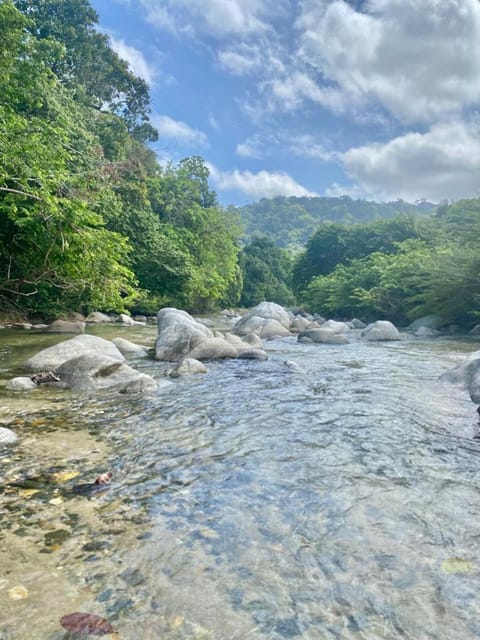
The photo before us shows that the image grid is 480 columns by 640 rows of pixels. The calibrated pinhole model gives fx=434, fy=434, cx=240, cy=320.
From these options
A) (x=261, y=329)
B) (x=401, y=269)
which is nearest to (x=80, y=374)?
(x=261, y=329)

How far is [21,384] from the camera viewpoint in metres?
5.85

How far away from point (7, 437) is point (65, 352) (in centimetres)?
376

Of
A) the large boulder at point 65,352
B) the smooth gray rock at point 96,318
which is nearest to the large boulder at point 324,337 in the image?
the large boulder at point 65,352

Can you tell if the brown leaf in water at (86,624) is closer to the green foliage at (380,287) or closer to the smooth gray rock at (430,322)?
the green foliage at (380,287)

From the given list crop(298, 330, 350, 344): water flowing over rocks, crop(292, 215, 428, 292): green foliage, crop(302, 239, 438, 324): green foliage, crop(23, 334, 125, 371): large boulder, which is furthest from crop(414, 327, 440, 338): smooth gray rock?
crop(292, 215, 428, 292): green foliage

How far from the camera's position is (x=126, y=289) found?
33.1 ft

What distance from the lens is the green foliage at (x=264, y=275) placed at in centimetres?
5044

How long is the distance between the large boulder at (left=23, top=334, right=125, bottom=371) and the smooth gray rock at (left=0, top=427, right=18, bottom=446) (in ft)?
10.1

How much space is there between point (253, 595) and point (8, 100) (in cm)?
1413

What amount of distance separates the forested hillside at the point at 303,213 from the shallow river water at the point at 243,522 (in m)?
107

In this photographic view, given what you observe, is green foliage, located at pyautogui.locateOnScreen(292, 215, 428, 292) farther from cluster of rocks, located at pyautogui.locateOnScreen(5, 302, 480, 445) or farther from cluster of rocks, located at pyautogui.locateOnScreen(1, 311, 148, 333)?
cluster of rocks, located at pyautogui.locateOnScreen(1, 311, 148, 333)

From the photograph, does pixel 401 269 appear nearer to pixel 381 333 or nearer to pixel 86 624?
pixel 381 333

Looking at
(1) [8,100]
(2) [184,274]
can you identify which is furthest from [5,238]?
(2) [184,274]

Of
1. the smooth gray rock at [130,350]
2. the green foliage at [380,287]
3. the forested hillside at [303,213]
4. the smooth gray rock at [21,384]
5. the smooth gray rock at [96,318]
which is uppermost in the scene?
the forested hillside at [303,213]
